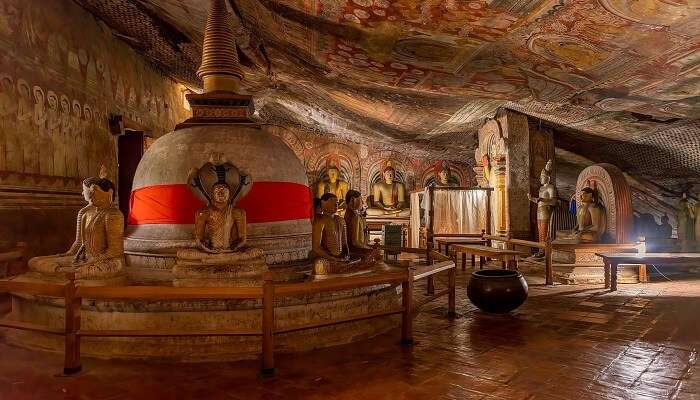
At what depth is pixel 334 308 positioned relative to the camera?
16.3 ft

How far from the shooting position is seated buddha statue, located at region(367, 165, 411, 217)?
18.1 metres

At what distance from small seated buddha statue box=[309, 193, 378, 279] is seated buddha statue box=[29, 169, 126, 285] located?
2279mm

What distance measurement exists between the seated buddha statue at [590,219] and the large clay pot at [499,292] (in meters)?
4.84

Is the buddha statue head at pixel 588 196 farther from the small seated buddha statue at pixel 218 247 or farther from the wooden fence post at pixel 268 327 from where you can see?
the wooden fence post at pixel 268 327

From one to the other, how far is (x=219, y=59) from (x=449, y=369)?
18.5 feet

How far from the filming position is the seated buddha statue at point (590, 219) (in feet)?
31.8

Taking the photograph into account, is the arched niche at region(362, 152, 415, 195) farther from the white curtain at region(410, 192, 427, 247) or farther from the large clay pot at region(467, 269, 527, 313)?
the large clay pot at region(467, 269, 527, 313)

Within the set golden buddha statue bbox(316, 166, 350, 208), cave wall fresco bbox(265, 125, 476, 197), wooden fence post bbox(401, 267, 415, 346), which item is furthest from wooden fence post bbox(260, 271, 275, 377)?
cave wall fresco bbox(265, 125, 476, 197)

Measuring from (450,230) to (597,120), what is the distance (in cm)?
473

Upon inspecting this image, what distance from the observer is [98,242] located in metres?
5.12

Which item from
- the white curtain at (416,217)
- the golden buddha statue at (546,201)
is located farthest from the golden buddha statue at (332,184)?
the golden buddha statue at (546,201)

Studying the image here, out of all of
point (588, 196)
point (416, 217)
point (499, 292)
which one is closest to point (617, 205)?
point (588, 196)

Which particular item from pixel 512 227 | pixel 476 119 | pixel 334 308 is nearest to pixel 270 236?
pixel 334 308

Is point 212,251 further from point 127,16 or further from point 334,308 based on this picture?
point 127,16
